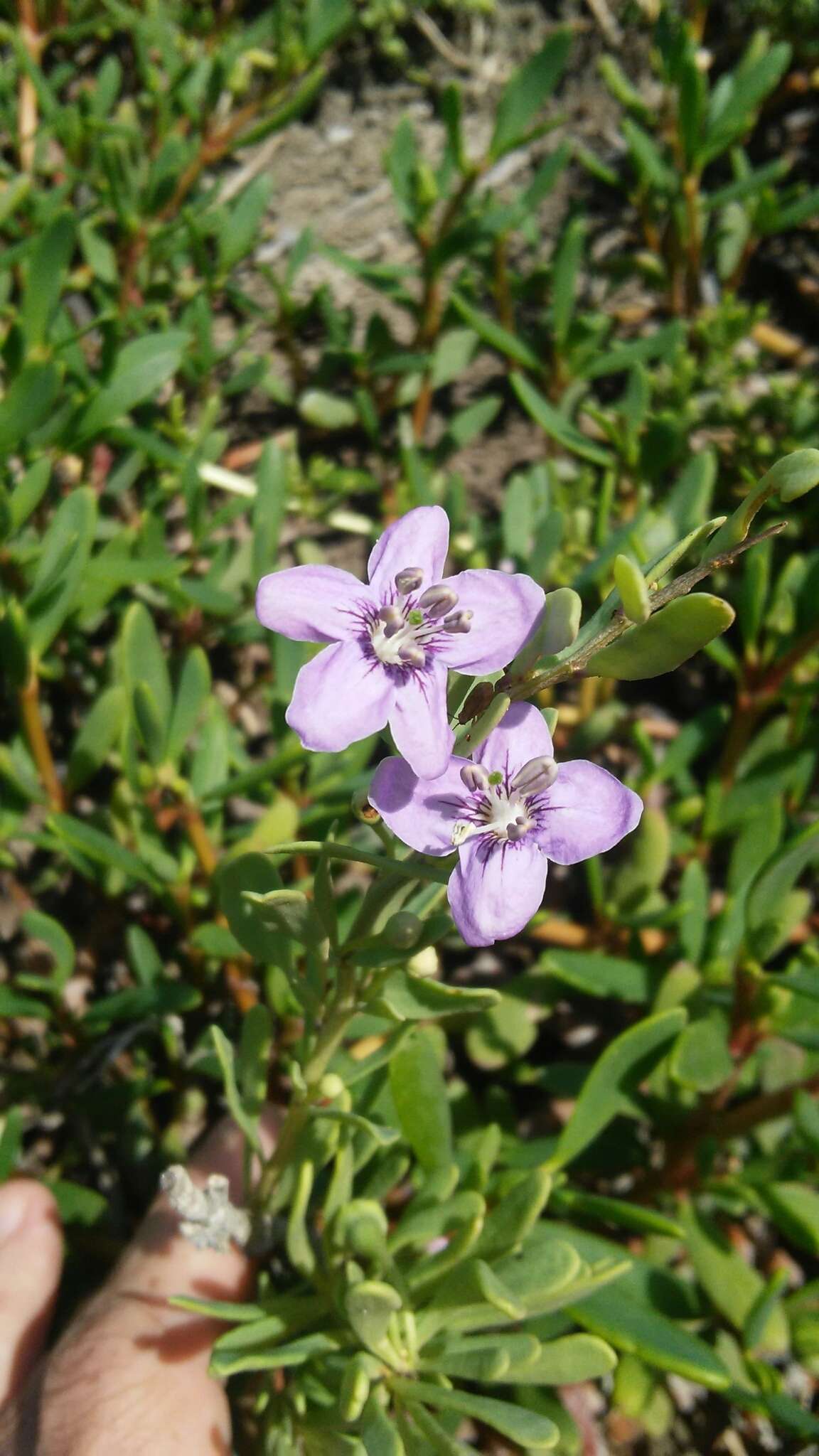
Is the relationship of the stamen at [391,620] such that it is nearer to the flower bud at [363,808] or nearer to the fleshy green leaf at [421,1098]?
the flower bud at [363,808]

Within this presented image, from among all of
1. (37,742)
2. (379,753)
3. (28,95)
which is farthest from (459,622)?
(28,95)

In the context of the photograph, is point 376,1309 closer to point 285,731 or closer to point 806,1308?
point 806,1308

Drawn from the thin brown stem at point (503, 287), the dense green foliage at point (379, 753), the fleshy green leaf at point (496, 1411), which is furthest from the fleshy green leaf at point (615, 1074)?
the thin brown stem at point (503, 287)

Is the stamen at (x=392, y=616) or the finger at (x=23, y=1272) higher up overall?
the stamen at (x=392, y=616)

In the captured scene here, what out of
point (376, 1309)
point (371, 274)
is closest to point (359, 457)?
point (371, 274)

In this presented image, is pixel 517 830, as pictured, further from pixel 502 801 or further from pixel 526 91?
pixel 526 91

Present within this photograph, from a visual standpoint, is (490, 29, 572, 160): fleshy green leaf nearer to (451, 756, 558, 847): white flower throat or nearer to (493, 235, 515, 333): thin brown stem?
(493, 235, 515, 333): thin brown stem
